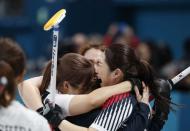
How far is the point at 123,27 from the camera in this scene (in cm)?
1029

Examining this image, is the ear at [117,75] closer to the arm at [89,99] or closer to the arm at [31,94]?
the arm at [89,99]

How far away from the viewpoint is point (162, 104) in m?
4.06

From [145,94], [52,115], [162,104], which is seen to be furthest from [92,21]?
[52,115]

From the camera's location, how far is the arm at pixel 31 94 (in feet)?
12.6

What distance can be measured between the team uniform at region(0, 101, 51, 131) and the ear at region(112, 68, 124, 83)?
81 centimetres

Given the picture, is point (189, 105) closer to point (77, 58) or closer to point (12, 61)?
point (77, 58)

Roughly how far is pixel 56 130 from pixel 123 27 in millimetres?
6605

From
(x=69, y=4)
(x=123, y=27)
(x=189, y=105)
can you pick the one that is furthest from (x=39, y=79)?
(x=69, y=4)

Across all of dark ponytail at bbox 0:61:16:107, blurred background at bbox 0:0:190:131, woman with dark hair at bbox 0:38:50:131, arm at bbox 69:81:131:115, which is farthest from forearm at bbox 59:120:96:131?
blurred background at bbox 0:0:190:131

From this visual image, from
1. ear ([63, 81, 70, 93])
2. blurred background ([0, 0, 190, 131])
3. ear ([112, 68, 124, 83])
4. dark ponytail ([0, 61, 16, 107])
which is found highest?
dark ponytail ([0, 61, 16, 107])

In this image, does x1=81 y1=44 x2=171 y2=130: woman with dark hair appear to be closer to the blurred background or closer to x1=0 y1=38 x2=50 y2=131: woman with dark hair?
x1=0 y1=38 x2=50 y2=131: woman with dark hair

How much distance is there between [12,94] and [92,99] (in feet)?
2.36

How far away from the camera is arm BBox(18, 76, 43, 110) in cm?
384

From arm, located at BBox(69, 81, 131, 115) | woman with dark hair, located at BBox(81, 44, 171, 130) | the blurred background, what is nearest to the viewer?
arm, located at BBox(69, 81, 131, 115)
